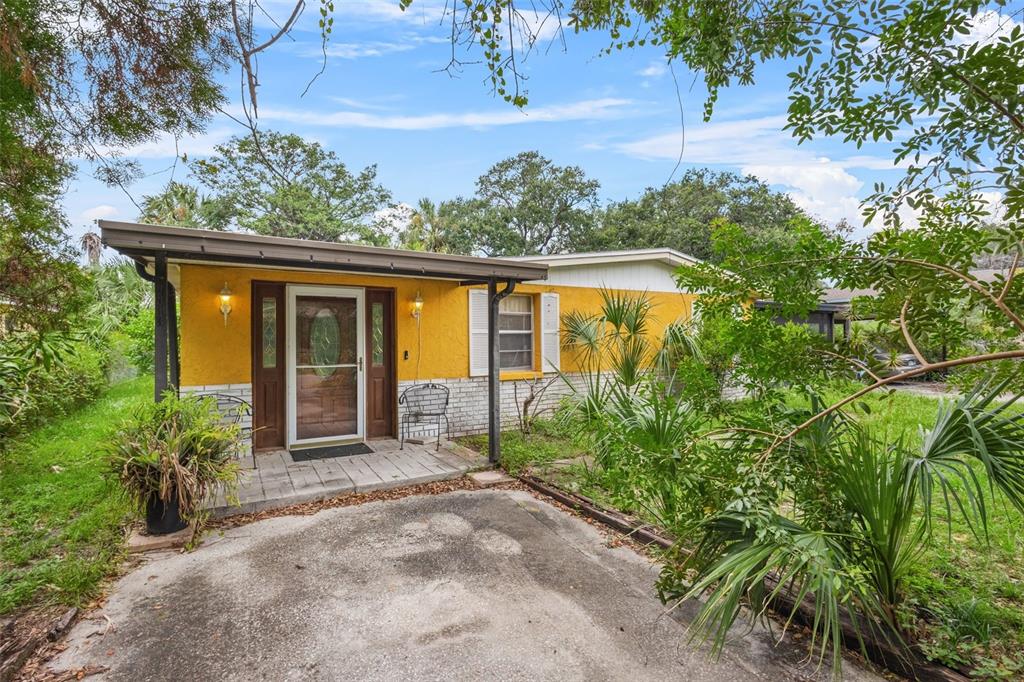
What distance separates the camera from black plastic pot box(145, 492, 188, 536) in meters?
3.80

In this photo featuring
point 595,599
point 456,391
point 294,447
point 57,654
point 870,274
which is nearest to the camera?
point 870,274

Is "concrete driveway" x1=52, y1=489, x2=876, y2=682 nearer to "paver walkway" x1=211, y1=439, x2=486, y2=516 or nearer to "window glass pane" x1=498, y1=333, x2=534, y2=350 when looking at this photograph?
"paver walkway" x1=211, y1=439, x2=486, y2=516

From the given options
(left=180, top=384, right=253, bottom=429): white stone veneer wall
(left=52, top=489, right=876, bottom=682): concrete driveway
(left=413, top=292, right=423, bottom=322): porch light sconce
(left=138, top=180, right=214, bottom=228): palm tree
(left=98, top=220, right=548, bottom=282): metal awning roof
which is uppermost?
(left=138, top=180, right=214, bottom=228): palm tree

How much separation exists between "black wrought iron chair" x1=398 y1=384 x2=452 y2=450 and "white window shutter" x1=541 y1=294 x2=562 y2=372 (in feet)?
5.90

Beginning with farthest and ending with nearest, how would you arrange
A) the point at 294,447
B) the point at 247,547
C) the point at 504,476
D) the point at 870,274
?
the point at 294,447 → the point at 504,476 → the point at 247,547 → the point at 870,274

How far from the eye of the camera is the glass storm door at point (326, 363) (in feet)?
20.8

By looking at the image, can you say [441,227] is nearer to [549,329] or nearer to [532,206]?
[532,206]

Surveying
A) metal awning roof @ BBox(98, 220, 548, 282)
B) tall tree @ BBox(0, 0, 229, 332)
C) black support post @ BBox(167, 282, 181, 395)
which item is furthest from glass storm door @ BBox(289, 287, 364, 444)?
tall tree @ BBox(0, 0, 229, 332)

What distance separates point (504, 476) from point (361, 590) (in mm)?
2493

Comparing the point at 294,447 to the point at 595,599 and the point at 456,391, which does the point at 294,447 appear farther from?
the point at 595,599

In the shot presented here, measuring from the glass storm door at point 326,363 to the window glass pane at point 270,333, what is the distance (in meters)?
0.20

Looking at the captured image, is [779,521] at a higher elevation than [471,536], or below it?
higher

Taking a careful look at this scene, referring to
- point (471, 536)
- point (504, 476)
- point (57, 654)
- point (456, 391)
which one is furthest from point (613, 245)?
point (57, 654)

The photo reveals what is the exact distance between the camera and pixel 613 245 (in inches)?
903
